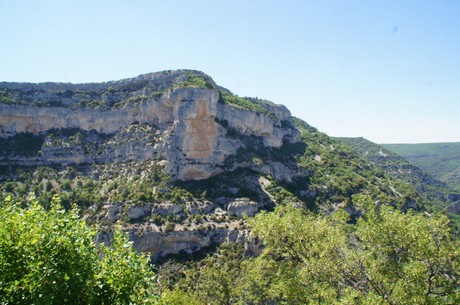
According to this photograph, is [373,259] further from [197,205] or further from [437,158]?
[437,158]

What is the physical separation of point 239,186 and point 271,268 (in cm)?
4007

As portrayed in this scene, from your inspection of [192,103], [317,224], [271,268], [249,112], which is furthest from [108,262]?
[249,112]

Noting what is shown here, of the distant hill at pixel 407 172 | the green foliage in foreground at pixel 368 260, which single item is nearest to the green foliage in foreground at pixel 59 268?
the green foliage in foreground at pixel 368 260

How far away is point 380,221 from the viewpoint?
1187cm

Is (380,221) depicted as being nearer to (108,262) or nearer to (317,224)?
(317,224)

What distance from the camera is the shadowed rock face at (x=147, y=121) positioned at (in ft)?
185

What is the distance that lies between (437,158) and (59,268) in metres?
185

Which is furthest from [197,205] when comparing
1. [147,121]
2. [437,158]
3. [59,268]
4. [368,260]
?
[437,158]

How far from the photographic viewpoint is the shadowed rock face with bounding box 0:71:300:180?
56406 millimetres

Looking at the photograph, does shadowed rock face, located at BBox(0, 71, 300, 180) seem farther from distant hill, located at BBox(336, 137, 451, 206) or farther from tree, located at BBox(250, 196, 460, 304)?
distant hill, located at BBox(336, 137, 451, 206)

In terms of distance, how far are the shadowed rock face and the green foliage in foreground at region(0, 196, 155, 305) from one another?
45654 mm

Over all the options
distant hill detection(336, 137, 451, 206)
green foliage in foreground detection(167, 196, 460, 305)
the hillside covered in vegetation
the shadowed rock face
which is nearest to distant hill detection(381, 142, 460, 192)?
distant hill detection(336, 137, 451, 206)

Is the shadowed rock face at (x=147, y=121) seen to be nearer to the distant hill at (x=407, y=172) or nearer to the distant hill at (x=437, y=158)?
the distant hill at (x=407, y=172)

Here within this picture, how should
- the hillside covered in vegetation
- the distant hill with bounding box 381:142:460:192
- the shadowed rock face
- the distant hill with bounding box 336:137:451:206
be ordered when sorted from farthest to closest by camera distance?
the distant hill with bounding box 381:142:460:192
the distant hill with bounding box 336:137:451:206
the shadowed rock face
the hillside covered in vegetation
